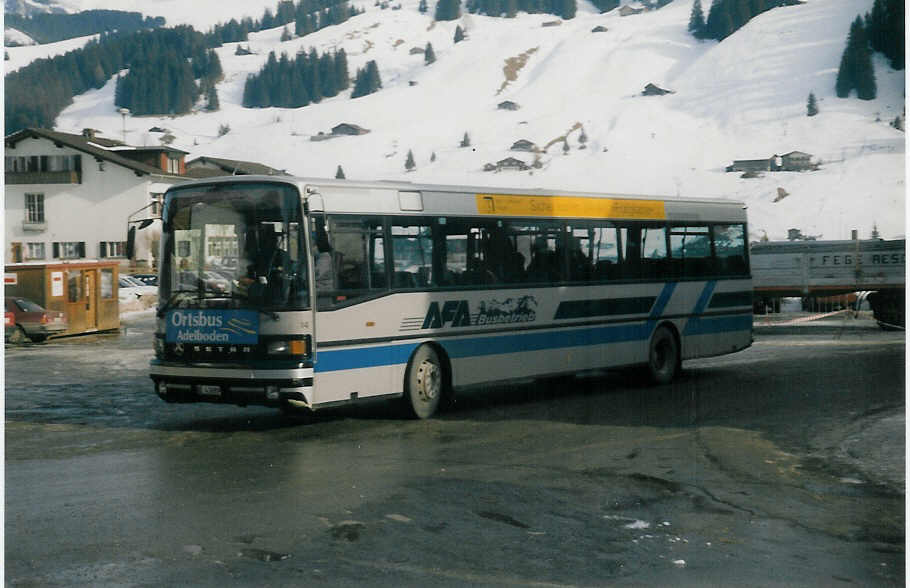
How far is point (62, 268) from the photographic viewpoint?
108 ft

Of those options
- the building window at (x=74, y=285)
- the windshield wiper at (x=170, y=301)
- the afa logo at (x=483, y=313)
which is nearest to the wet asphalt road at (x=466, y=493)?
the afa logo at (x=483, y=313)

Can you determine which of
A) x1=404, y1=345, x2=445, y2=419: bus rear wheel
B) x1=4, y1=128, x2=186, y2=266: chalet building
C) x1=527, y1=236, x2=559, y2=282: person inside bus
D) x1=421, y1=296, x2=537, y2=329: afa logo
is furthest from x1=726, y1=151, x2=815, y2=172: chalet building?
x1=404, y1=345, x2=445, y2=419: bus rear wheel

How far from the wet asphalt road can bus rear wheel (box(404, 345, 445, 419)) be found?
0.27m

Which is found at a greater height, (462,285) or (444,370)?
(462,285)

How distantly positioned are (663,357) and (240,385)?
26.1 ft

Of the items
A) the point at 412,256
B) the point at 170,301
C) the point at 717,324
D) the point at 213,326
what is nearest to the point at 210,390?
the point at 213,326

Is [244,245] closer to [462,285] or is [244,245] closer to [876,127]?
[462,285]

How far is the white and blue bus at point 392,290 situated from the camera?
13.0 m

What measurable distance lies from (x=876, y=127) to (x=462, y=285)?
13403 centimetres

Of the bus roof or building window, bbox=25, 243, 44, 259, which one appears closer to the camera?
the bus roof

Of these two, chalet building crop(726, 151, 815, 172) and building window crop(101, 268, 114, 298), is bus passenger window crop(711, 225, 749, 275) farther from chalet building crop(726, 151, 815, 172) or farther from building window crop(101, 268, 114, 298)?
chalet building crop(726, 151, 815, 172)

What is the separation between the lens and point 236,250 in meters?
13.2

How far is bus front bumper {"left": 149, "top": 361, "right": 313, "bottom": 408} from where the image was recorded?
12.7m

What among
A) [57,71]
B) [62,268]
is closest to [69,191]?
[62,268]
